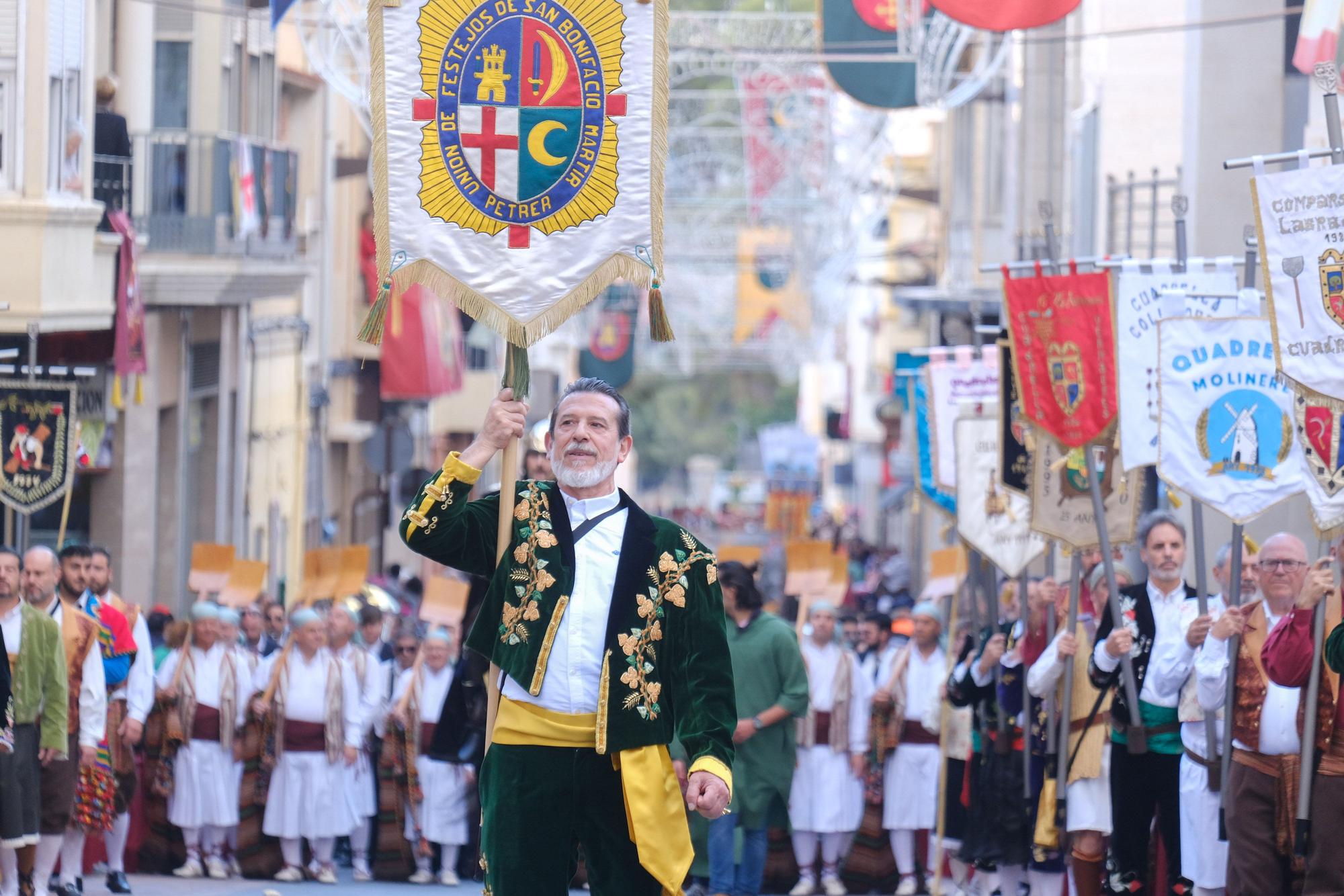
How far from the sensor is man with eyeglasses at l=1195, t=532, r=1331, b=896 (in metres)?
8.70

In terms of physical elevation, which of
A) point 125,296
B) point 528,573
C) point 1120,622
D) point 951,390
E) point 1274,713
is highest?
point 125,296

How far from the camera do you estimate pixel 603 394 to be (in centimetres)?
667

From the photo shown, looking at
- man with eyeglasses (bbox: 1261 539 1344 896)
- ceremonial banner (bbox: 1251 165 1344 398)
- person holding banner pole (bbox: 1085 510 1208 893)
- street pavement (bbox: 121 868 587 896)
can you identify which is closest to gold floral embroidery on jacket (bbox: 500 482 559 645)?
ceremonial banner (bbox: 1251 165 1344 398)

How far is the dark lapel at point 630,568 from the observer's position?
21.3 ft

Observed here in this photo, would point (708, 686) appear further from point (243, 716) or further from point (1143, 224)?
point (1143, 224)

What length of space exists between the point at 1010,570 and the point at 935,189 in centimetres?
2590

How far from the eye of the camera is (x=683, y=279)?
50406 mm

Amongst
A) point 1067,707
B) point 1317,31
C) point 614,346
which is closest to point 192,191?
point 1067,707

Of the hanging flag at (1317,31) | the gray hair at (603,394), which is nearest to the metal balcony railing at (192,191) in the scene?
the hanging flag at (1317,31)

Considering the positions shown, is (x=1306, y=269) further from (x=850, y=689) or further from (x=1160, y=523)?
(x=850, y=689)

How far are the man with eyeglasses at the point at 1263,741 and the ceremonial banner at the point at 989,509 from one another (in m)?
3.14

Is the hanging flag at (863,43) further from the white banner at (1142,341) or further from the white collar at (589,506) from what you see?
the white collar at (589,506)

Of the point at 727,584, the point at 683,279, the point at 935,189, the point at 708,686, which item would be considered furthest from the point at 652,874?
the point at 683,279

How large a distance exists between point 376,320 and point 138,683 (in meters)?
6.23
